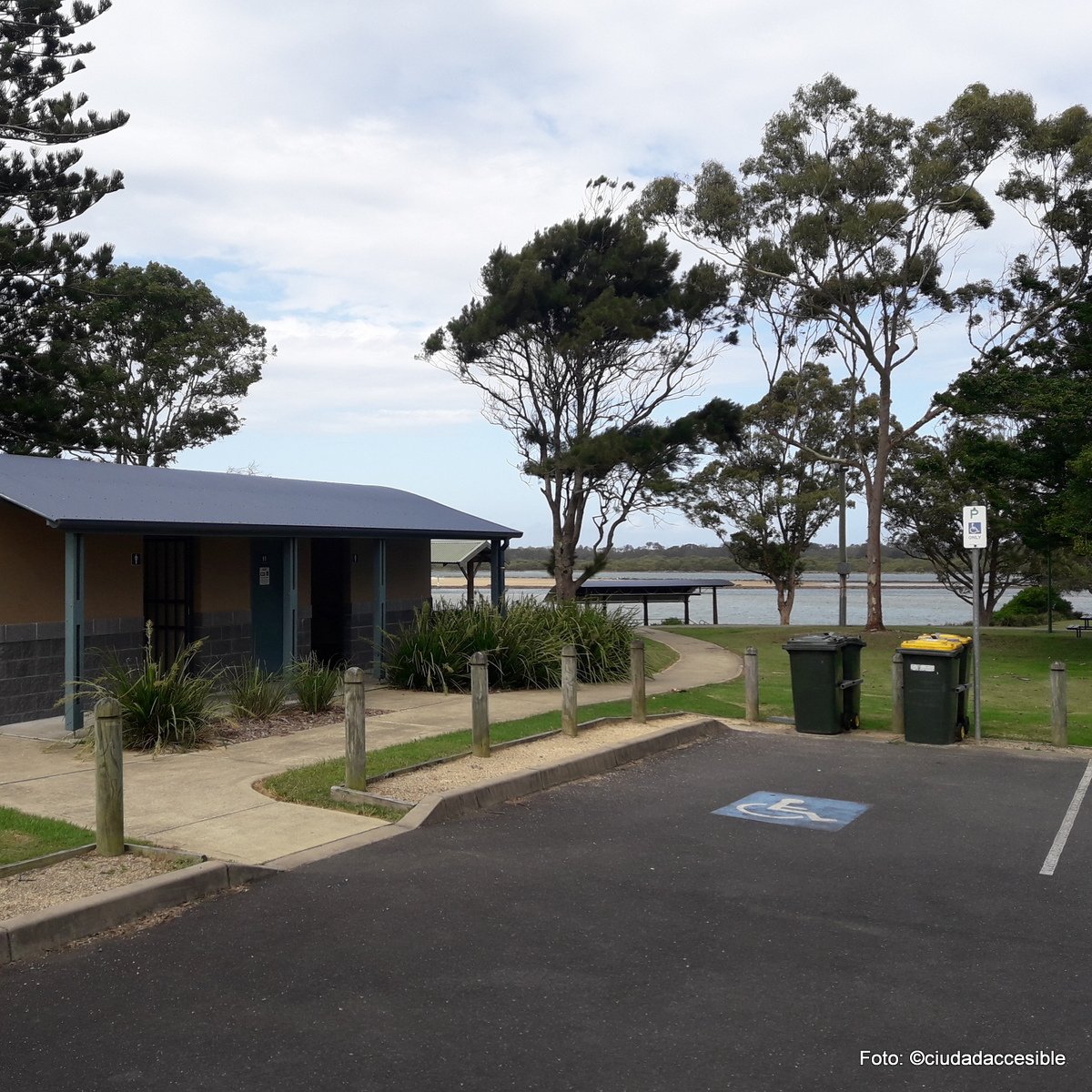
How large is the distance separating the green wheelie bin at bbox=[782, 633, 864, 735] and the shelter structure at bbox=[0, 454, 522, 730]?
5889mm

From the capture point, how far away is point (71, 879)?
5.99m

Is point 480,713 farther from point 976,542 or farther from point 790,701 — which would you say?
point 790,701

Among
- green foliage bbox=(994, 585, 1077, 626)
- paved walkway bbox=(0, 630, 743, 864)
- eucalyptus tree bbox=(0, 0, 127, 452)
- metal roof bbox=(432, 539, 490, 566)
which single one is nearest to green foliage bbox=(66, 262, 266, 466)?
eucalyptus tree bbox=(0, 0, 127, 452)

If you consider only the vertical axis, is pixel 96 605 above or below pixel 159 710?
above

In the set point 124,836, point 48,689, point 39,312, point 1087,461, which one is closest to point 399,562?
point 48,689

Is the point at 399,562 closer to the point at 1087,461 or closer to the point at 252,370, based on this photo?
the point at 1087,461

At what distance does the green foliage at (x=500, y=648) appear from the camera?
14.6m

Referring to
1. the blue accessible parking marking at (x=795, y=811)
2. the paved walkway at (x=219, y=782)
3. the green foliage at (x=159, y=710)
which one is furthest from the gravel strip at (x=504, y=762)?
the green foliage at (x=159, y=710)

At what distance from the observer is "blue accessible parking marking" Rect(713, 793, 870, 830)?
791cm

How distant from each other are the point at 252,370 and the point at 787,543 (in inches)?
802

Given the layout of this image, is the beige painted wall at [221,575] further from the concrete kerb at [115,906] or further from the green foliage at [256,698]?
the concrete kerb at [115,906]

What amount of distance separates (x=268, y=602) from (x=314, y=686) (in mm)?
2752

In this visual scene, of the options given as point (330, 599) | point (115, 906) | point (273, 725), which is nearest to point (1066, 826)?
point (115, 906)

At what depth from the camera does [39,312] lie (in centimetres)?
2702
